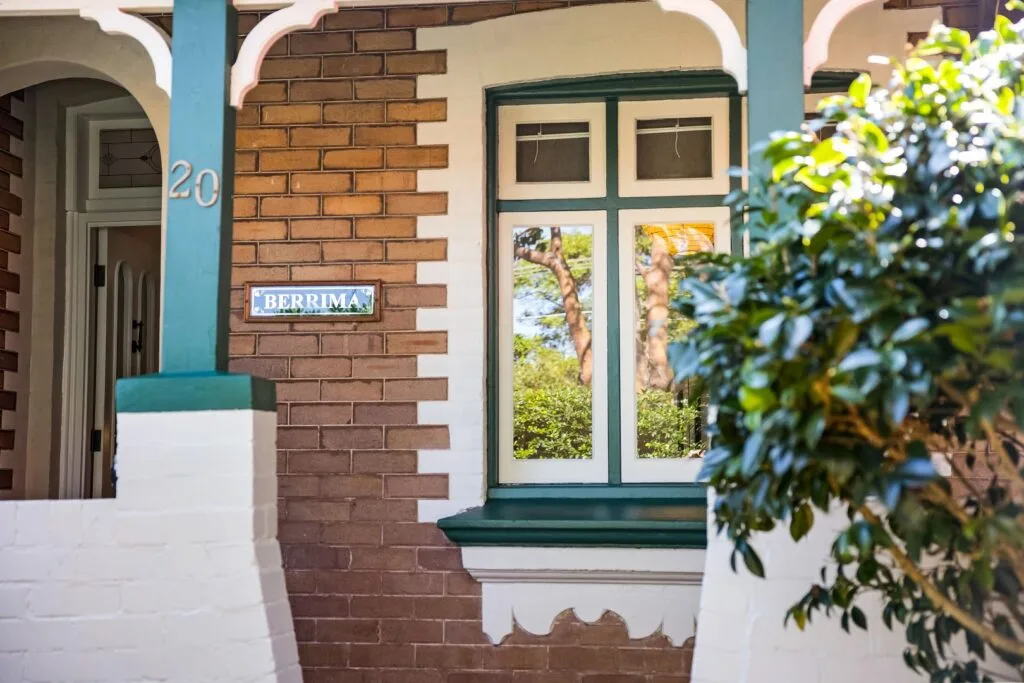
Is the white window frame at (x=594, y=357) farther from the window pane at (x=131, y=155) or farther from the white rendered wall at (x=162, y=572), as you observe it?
the window pane at (x=131, y=155)

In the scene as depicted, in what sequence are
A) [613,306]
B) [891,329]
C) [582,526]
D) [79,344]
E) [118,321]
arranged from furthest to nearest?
1. [118,321]
2. [79,344]
3. [613,306]
4. [582,526]
5. [891,329]

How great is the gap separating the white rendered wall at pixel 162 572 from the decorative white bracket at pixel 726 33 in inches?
77.5

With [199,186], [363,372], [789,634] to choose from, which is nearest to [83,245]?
[363,372]

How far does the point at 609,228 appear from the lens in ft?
17.9

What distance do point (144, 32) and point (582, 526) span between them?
8.42 feet

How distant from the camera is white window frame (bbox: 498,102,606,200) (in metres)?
5.47

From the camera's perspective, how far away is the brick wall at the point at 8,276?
5.78 m

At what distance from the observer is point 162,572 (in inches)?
149

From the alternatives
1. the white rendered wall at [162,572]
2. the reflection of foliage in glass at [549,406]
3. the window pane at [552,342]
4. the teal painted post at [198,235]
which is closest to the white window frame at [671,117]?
the window pane at [552,342]

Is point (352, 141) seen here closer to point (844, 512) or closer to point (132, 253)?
point (132, 253)

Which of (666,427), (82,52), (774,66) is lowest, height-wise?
(666,427)

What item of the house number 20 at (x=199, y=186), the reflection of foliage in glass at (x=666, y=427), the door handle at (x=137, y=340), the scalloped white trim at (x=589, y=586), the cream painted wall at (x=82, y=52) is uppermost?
the cream painted wall at (x=82, y=52)

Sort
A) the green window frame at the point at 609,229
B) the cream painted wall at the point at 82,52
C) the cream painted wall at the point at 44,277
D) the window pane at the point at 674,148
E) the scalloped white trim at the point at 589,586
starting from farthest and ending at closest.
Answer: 1. the cream painted wall at the point at 44,277
2. the cream painted wall at the point at 82,52
3. the window pane at the point at 674,148
4. the green window frame at the point at 609,229
5. the scalloped white trim at the point at 589,586

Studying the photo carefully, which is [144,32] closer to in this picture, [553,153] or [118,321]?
[553,153]
